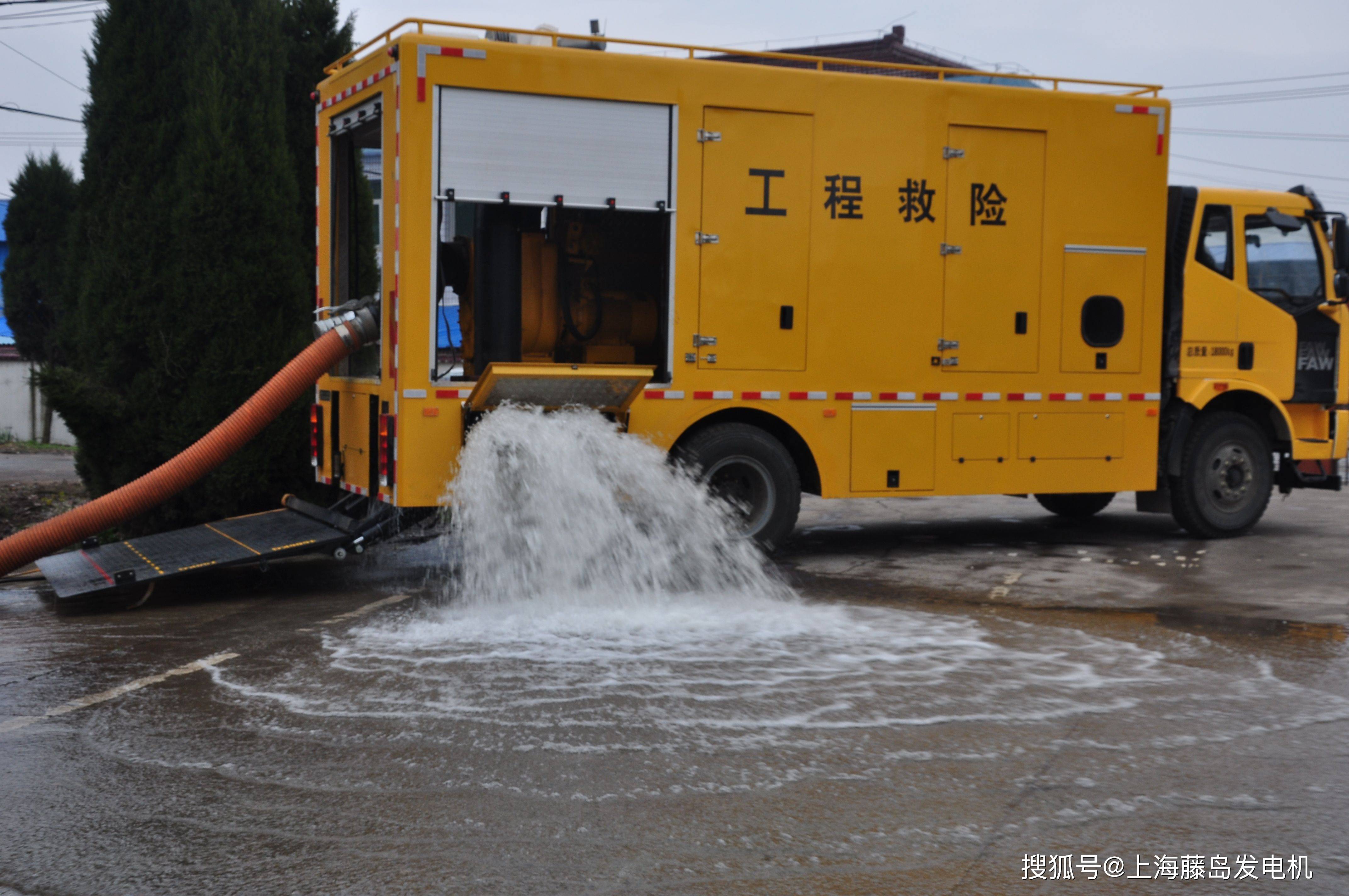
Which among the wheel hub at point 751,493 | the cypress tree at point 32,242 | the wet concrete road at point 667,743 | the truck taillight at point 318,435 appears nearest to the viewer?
the wet concrete road at point 667,743

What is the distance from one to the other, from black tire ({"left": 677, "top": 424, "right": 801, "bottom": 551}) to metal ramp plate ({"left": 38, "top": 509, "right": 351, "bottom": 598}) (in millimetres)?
2598

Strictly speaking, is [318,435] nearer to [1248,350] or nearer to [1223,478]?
[1223,478]

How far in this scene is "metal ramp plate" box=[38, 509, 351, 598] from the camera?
720cm

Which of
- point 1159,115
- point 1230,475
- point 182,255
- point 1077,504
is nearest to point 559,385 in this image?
point 182,255

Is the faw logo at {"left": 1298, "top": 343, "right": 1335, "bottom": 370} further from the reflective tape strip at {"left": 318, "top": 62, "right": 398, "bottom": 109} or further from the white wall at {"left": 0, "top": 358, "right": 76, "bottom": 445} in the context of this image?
the white wall at {"left": 0, "top": 358, "right": 76, "bottom": 445}

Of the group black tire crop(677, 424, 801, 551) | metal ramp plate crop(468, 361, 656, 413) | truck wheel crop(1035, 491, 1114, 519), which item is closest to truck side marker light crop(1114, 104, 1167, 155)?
truck wheel crop(1035, 491, 1114, 519)

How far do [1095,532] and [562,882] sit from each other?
8.78 m

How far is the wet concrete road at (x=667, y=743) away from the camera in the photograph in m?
3.54

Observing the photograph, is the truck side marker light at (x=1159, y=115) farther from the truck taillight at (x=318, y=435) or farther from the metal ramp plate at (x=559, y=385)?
the truck taillight at (x=318, y=435)

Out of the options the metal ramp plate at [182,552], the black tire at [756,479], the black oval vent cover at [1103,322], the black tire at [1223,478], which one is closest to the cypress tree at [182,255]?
the metal ramp plate at [182,552]

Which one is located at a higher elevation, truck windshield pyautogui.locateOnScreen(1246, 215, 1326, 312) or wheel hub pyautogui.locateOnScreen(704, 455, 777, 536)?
truck windshield pyautogui.locateOnScreen(1246, 215, 1326, 312)

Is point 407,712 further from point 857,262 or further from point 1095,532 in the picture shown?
point 1095,532

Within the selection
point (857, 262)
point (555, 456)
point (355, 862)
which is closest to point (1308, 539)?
point (857, 262)

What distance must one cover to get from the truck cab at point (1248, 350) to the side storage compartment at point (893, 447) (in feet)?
7.52
